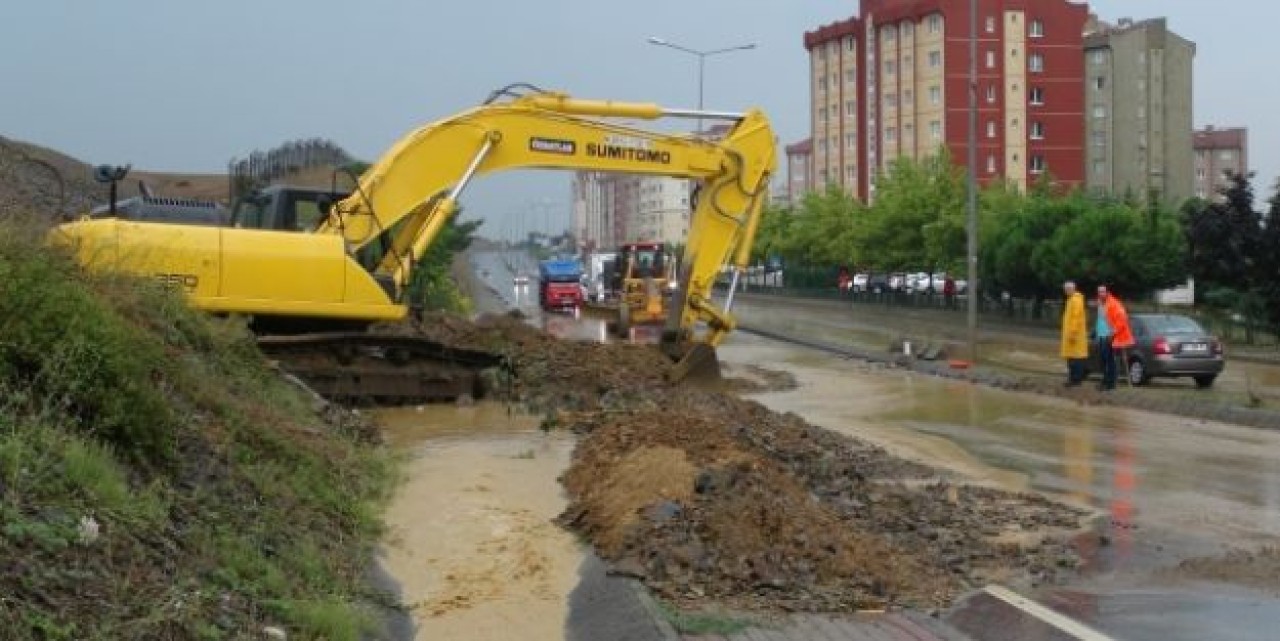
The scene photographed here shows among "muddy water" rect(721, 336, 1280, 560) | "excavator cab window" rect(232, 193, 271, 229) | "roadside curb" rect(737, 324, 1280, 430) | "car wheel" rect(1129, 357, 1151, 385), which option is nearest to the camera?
"muddy water" rect(721, 336, 1280, 560)

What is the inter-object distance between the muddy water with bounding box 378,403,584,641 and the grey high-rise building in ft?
331

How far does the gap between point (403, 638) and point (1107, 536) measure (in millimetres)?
5952

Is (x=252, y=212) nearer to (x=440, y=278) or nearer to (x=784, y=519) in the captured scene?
(x=784, y=519)

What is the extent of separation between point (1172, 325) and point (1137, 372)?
1132 mm

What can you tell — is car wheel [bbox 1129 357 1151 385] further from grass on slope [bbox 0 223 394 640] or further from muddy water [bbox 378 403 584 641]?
grass on slope [bbox 0 223 394 640]

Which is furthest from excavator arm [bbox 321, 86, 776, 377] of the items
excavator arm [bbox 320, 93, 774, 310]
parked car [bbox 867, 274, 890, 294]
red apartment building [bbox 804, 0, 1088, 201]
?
red apartment building [bbox 804, 0, 1088, 201]

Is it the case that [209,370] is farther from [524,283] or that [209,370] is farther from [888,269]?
[524,283]

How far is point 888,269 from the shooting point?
211 feet

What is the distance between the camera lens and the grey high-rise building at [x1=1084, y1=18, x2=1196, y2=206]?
108 meters

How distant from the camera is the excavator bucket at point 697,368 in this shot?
2230cm

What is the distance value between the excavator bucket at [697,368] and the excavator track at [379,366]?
13.1 feet

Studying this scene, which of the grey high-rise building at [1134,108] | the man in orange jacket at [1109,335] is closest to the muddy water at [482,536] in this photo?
the man in orange jacket at [1109,335]

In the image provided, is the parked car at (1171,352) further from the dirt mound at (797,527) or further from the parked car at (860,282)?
the parked car at (860,282)

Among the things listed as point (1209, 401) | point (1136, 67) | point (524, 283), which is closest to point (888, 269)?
point (524, 283)
